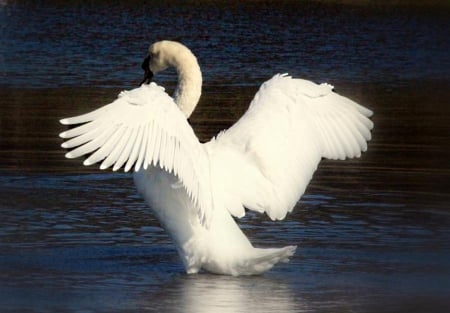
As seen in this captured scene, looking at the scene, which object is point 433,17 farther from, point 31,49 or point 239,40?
point 31,49

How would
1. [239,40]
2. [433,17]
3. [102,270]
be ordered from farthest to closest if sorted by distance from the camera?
1. [433,17]
2. [239,40]
3. [102,270]

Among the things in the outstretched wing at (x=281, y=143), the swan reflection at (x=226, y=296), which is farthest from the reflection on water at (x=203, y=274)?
the outstretched wing at (x=281, y=143)

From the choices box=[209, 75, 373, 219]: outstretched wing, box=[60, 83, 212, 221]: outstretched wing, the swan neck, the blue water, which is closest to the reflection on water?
box=[209, 75, 373, 219]: outstretched wing

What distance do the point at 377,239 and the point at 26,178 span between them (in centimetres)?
377

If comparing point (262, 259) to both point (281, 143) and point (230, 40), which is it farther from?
point (230, 40)

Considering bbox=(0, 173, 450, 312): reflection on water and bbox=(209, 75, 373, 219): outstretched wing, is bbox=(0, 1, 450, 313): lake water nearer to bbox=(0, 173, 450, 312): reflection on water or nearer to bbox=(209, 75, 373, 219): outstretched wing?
bbox=(0, 173, 450, 312): reflection on water

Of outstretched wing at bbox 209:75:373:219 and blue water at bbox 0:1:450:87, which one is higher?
outstretched wing at bbox 209:75:373:219

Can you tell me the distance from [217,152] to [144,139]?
1.11 m

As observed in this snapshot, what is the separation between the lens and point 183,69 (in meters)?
9.66

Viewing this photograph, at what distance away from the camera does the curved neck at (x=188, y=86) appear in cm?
952

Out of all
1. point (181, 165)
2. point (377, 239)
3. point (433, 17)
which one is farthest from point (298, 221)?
point (433, 17)

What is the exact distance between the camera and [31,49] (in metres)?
27.6

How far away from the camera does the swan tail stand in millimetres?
8289

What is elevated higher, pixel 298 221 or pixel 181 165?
pixel 181 165
